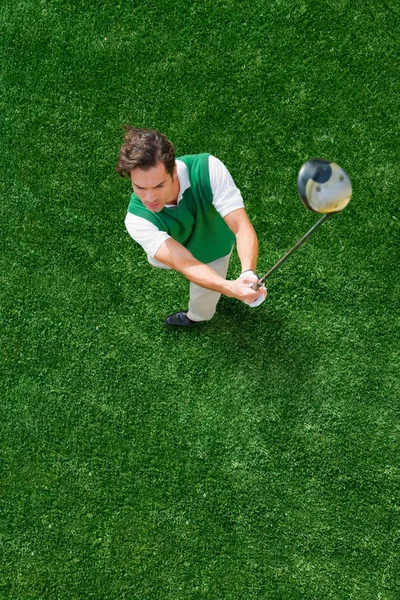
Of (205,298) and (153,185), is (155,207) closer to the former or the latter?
(153,185)

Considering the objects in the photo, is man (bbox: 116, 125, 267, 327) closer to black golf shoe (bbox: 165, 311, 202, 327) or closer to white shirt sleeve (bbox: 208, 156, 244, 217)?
white shirt sleeve (bbox: 208, 156, 244, 217)

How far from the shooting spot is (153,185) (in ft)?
10.4

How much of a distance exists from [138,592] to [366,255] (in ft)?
9.39

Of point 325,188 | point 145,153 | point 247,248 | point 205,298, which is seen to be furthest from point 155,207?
point 205,298

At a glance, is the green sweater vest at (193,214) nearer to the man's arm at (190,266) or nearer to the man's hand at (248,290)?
the man's arm at (190,266)

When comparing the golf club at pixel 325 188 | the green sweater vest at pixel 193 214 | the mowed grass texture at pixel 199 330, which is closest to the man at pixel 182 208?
the green sweater vest at pixel 193 214

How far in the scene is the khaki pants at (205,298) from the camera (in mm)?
4156

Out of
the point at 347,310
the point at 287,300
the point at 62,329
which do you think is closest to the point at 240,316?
the point at 287,300

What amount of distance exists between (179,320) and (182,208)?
1.46 meters

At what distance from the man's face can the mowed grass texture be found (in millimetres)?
1685

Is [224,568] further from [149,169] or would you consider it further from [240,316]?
[149,169]

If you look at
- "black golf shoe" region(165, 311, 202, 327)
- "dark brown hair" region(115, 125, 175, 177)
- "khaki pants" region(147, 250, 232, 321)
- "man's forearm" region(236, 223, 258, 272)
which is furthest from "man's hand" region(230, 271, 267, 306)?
"black golf shoe" region(165, 311, 202, 327)

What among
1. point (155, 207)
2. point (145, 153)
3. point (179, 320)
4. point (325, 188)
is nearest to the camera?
point (325, 188)

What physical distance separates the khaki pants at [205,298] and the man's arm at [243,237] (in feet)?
2.32
